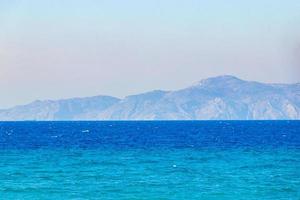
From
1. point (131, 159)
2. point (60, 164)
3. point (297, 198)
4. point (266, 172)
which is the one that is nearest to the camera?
point (297, 198)

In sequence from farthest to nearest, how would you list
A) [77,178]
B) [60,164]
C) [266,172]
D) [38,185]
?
[60,164] < [266,172] < [77,178] < [38,185]

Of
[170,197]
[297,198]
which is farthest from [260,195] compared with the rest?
[170,197]

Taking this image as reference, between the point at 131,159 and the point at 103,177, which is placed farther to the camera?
the point at 131,159

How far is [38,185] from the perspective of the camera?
45.4 meters

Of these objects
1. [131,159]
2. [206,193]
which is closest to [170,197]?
[206,193]

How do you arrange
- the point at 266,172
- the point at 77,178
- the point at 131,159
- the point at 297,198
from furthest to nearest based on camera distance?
the point at 131,159
the point at 266,172
the point at 77,178
the point at 297,198

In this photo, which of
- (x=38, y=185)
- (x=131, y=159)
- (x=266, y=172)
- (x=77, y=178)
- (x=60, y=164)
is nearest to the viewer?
(x=38, y=185)

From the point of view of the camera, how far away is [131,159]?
2611 inches

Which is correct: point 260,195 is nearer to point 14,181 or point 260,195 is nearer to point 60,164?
point 14,181

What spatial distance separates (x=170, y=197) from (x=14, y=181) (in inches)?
444

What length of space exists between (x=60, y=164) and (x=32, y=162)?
3565 mm

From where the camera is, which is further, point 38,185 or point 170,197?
point 38,185

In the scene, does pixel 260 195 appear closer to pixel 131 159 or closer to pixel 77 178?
pixel 77 178

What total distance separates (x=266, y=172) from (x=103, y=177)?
11.5 metres
